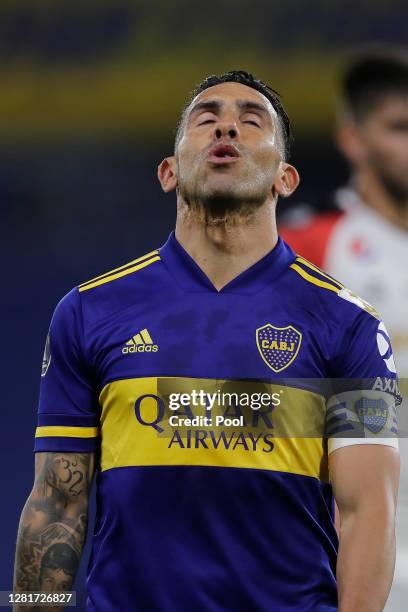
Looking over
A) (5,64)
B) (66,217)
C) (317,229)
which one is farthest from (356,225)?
(5,64)

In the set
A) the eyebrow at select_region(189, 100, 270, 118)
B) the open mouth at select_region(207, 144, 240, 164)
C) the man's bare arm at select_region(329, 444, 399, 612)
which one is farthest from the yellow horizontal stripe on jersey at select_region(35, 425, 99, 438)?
the eyebrow at select_region(189, 100, 270, 118)

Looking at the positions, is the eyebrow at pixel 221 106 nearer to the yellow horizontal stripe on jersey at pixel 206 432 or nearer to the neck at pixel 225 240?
the neck at pixel 225 240

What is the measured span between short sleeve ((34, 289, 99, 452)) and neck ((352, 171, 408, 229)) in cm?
264

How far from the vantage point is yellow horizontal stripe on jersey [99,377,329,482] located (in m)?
2.41

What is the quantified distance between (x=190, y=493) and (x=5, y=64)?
3.27 meters

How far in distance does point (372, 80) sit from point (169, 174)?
2.36 meters

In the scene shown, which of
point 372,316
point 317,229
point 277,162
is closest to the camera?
point 372,316

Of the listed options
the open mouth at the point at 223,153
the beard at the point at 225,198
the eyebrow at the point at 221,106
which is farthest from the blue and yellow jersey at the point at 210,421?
the eyebrow at the point at 221,106

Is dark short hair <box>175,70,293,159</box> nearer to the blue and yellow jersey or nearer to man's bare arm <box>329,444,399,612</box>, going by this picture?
the blue and yellow jersey

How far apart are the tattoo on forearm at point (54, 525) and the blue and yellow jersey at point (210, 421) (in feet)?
0.14

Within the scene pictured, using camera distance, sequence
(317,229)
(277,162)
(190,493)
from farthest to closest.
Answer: (317,229) < (277,162) < (190,493)

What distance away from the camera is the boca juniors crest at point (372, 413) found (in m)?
2.45

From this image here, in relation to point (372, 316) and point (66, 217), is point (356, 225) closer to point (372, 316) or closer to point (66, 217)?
point (66, 217)

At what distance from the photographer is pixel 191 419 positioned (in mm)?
2447
